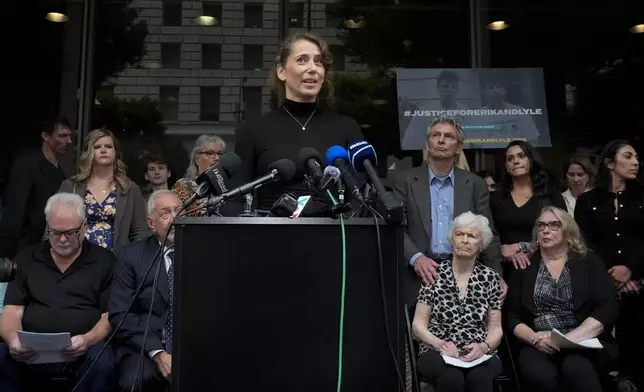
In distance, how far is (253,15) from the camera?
7082mm

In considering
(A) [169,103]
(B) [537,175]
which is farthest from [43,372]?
(A) [169,103]

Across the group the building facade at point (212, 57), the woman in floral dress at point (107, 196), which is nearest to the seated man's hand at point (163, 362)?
the woman in floral dress at point (107, 196)

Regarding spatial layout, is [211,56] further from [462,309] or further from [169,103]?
[462,309]

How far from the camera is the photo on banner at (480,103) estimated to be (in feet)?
22.6

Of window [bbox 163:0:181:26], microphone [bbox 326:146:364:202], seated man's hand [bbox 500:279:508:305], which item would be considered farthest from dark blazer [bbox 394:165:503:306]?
window [bbox 163:0:181:26]

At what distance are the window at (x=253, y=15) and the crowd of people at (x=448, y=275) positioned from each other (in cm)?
262

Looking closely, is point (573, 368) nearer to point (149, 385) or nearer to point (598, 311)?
point (598, 311)

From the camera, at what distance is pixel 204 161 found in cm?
539

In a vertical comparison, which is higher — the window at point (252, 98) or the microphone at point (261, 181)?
the window at point (252, 98)

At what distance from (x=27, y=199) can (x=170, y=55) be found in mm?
2362

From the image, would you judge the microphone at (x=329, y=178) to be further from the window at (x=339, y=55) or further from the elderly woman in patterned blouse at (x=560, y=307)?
the window at (x=339, y=55)

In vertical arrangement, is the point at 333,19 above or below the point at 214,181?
above

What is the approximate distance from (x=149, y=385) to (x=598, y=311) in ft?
8.82

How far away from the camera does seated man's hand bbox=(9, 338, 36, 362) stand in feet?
12.3
